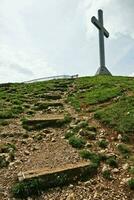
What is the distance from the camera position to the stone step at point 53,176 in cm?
1152

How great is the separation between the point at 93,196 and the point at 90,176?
111 centimetres

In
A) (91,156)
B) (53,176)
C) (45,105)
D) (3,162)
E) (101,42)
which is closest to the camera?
(53,176)

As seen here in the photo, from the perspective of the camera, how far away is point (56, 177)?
11906 mm

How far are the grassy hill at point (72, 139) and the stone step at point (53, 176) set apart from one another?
0.27ft

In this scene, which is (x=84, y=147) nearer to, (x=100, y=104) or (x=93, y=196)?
(x=93, y=196)

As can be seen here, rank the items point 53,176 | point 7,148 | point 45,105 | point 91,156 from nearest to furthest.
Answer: point 53,176 < point 91,156 < point 7,148 < point 45,105

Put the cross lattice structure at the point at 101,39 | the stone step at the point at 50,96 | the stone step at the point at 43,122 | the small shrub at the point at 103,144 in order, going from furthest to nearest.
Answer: the cross lattice structure at the point at 101,39, the stone step at the point at 50,96, the stone step at the point at 43,122, the small shrub at the point at 103,144

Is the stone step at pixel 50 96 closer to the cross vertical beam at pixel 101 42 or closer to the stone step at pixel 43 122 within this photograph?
the stone step at pixel 43 122

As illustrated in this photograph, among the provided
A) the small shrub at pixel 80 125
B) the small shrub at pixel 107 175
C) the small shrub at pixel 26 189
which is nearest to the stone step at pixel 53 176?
the small shrub at pixel 26 189

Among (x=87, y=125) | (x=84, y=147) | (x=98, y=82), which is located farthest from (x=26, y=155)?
(x=98, y=82)

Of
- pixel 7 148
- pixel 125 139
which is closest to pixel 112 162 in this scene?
pixel 125 139

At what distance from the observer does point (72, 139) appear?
50.3 feet

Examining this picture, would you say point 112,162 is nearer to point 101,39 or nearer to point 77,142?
point 77,142

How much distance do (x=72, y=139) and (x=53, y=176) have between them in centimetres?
354
